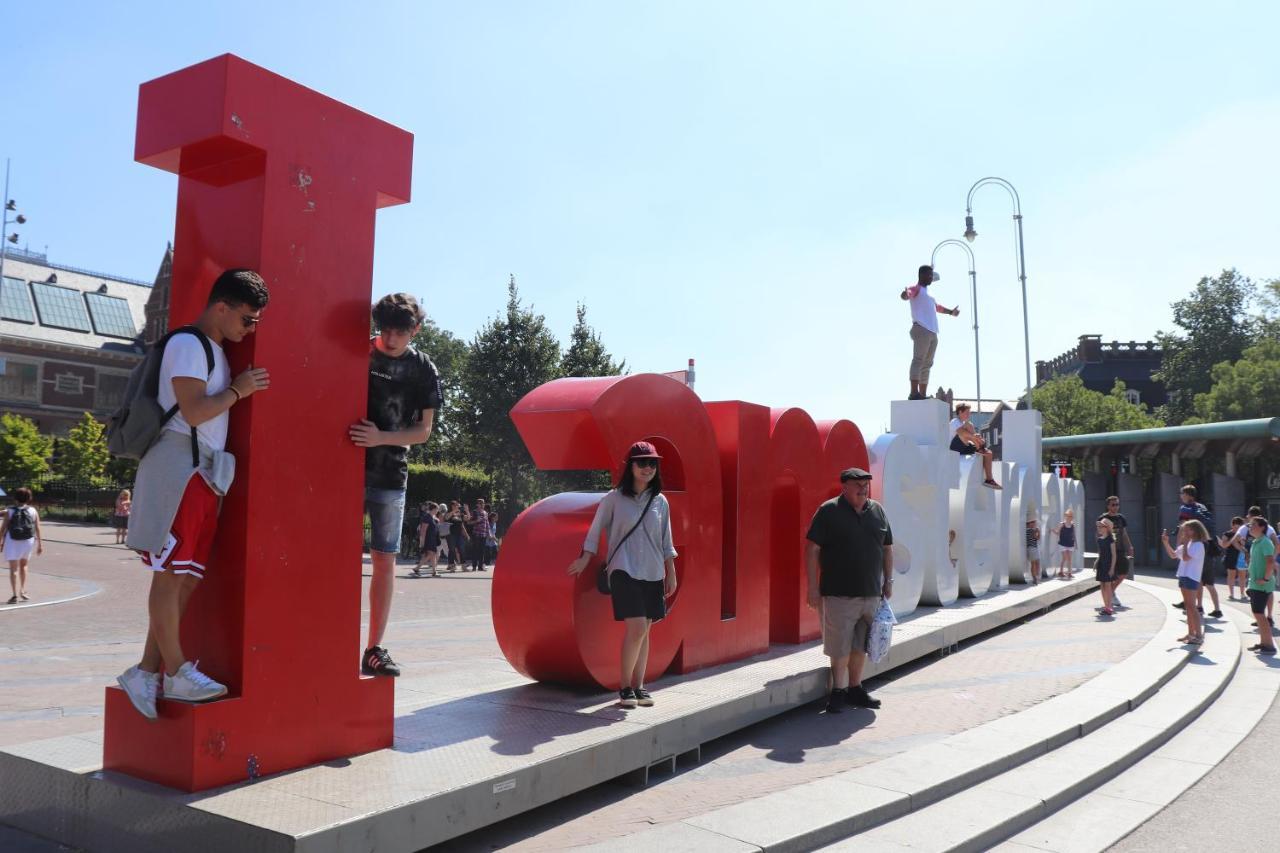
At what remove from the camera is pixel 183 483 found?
408 centimetres

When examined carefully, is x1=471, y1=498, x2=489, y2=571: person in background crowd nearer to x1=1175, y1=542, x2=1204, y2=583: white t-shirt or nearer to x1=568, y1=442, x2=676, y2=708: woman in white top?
x1=1175, y1=542, x2=1204, y2=583: white t-shirt

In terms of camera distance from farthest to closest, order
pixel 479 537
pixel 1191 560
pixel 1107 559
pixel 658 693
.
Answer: pixel 479 537 < pixel 1107 559 < pixel 1191 560 < pixel 658 693

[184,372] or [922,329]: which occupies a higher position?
[922,329]

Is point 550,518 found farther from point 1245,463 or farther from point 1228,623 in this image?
point 1245,463

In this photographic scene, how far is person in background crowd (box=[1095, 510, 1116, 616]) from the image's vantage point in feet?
49.2

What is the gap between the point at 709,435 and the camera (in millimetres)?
8133

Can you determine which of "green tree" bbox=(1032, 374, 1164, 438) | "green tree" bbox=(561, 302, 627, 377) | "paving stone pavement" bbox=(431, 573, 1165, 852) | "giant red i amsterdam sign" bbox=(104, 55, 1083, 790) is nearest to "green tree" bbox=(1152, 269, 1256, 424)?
"green tree" bbox=(1032, 374, 1164, 438)

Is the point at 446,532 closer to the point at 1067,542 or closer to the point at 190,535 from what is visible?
the point at 1067,542

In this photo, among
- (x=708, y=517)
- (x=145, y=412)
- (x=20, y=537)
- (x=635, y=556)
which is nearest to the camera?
(x=145, y=412)

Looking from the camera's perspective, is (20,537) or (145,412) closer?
(145,412)

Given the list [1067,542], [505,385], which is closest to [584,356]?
[505,385]

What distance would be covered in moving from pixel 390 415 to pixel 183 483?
136cm

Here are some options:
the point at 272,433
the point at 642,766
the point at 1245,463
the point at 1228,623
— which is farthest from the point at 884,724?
the point at 1245,463

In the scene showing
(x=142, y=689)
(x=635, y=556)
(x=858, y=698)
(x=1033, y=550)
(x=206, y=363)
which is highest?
(x=206, y=363)
